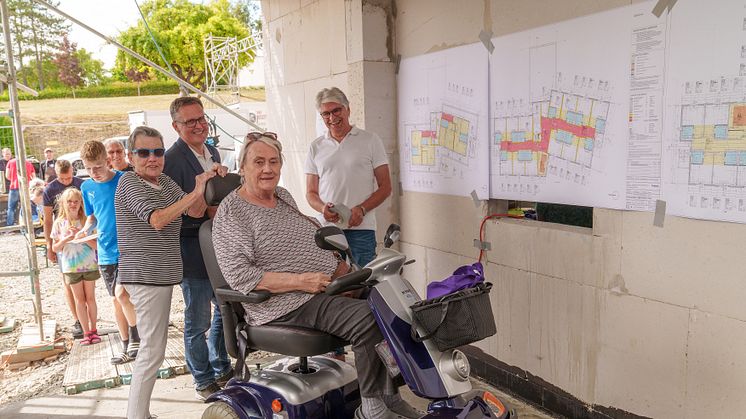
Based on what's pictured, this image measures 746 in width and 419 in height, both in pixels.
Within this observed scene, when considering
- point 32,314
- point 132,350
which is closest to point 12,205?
point 32,314

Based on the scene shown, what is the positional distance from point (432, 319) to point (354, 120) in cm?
280

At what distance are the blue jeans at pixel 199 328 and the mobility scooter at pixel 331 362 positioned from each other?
2.64ft

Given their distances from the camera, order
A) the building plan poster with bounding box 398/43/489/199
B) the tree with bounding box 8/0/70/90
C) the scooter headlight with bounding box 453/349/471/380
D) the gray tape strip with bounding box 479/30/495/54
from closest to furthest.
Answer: the scooter headlight with bounding box 453/349/471/380
the gray tape strip with bounding box 479/30/495/54
the building plan poster with bounding box 398/43/489/199
the tree with bounding box 8/0/70/90

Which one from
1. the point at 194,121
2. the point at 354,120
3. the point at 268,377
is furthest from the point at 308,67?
the point at 268,377

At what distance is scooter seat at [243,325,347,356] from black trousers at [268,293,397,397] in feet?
0.10

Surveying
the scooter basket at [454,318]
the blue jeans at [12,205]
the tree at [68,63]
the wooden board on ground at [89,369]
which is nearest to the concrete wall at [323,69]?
the wooden board on ground at [89,369]

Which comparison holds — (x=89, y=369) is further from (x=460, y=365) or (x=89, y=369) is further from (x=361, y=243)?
(x=460, y=365)

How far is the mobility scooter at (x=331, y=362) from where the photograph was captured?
2.24 m

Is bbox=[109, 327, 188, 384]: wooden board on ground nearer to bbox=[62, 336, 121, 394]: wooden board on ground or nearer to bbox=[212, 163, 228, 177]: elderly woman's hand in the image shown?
bbox=[62, 336, 121, 394]: wooden board on ground

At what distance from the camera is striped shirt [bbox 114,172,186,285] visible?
10.1 feet

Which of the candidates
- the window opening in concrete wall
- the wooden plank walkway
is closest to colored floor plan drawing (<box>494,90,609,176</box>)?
the window opening in concrete wall

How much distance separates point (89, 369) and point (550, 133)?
3.56 metres

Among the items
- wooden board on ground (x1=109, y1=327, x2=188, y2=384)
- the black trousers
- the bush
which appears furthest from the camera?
the bush

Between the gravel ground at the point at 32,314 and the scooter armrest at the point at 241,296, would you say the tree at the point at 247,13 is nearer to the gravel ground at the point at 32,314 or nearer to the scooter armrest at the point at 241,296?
the gravel ground at the point at 32,314
